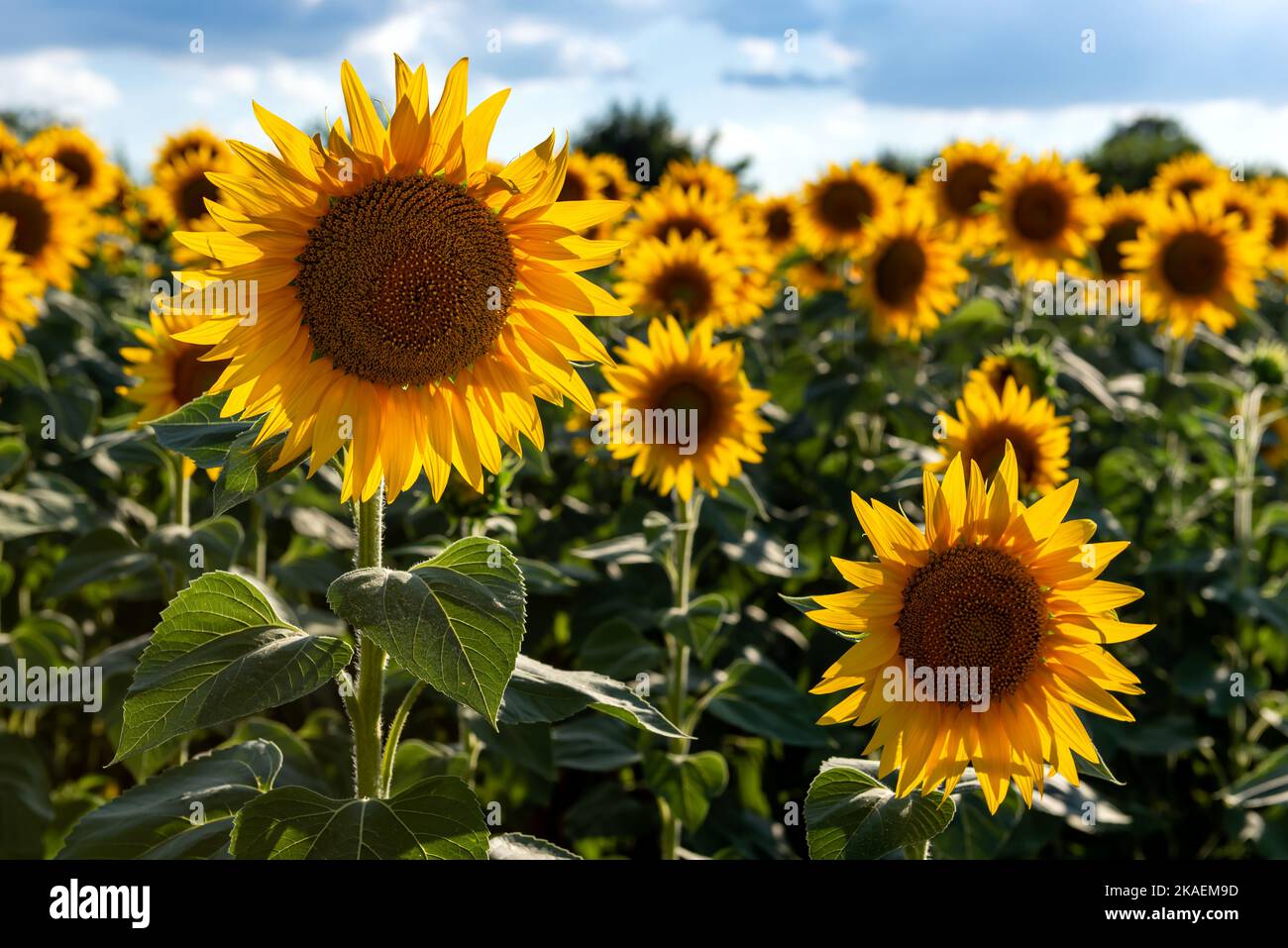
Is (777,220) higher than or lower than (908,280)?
higher

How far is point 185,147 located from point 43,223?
76.4 inches

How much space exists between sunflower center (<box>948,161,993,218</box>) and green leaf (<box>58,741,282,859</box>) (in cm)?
554

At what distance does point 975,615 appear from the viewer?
7.29ft

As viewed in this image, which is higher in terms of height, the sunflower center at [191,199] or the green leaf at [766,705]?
the sunflower center at [191,199]

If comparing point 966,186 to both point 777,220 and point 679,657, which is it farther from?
point 679,657

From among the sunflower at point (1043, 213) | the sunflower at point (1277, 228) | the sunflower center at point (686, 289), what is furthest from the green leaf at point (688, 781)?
the sunflower at point (1277, 228)

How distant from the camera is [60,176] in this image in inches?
309

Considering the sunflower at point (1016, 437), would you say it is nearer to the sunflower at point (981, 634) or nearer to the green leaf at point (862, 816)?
the sunflower at point (981, 634)

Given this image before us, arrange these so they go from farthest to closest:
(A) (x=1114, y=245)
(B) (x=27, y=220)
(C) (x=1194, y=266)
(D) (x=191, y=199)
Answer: (D) (x=191, y=199)
(A) (x=1114, y=245)
(B) (x=27, y=220)
(C) (x=1194, y=266)

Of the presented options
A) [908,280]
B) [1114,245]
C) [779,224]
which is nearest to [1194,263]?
[1114,245]

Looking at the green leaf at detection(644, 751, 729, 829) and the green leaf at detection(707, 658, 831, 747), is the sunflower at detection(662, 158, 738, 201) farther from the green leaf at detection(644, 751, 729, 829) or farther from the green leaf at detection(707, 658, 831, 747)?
the green leaf at detection(644, 751, 729, 829)

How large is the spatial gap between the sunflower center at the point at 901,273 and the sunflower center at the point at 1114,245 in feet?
6.52

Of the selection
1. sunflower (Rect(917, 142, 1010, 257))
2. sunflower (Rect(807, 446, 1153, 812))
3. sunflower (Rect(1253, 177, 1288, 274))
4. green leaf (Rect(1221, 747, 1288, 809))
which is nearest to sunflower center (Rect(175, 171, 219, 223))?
sunflower (Rect(917, 142, 1010, 257))

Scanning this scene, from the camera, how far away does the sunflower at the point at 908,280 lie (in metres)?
5.48
